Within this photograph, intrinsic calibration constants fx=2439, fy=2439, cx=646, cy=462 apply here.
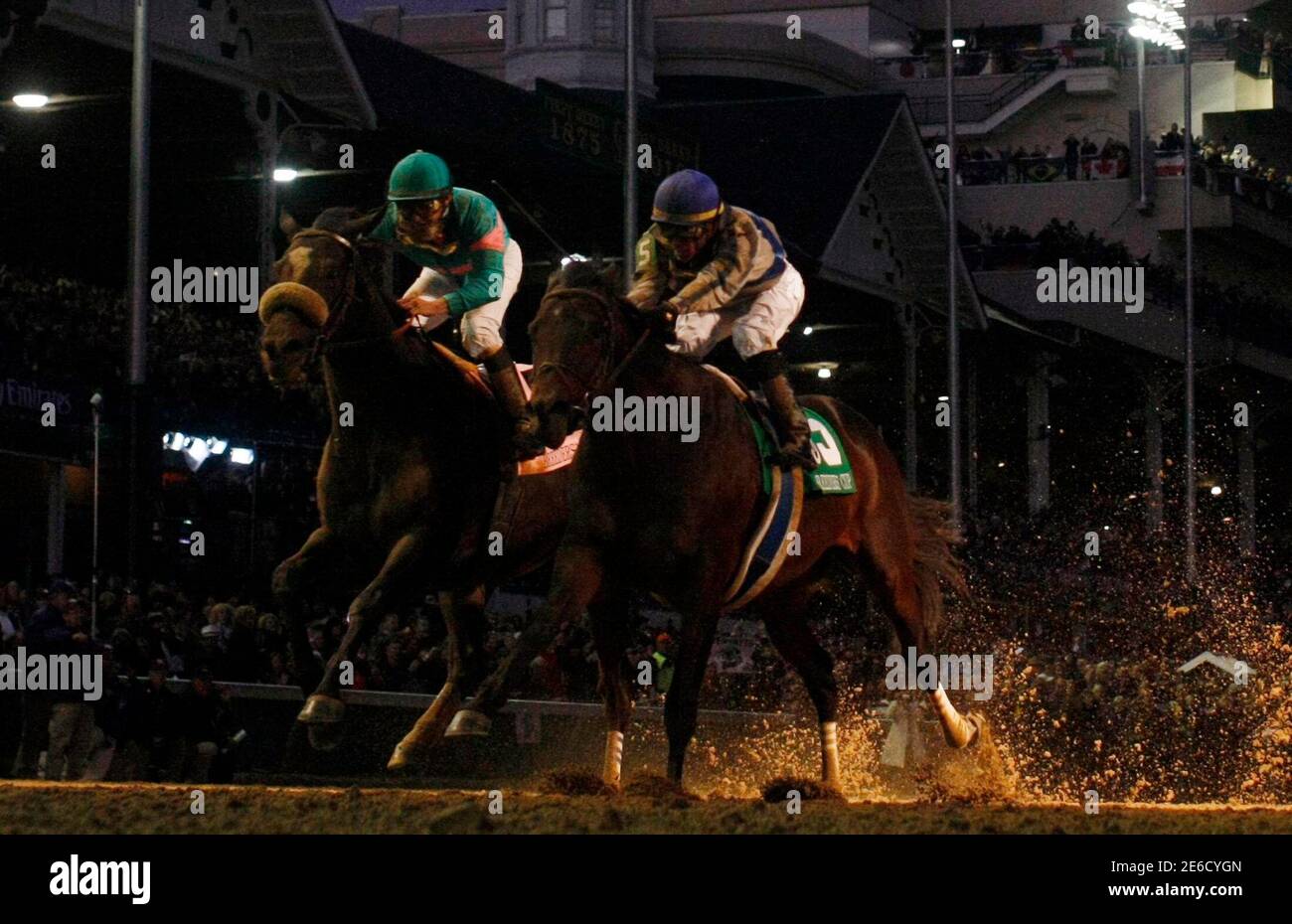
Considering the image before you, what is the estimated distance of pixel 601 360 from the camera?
9.30 metres

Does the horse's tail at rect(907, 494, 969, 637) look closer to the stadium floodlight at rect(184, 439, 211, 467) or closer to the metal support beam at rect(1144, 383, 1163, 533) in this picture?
the stadium floodlight at rect(184, 439, 211, 467)

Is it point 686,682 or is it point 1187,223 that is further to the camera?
point 1187,223

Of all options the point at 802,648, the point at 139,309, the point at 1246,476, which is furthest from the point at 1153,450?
the point at 802,648

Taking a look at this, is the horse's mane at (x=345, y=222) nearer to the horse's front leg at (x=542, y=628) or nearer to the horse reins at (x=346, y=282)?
the horse reins at (x=346, y=282)

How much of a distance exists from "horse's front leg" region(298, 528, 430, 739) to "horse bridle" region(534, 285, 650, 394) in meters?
0.89

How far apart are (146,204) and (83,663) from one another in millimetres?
4422

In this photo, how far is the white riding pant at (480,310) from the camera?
10.3 metres

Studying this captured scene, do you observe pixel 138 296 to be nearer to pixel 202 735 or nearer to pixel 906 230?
pixel 202 735

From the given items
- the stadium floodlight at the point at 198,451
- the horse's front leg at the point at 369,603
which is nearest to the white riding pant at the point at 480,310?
the horse's front leg at the point at 369,603

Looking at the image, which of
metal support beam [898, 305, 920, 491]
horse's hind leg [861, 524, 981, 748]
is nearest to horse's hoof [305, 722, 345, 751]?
horse's hind leg [861, 524, 981, 748]

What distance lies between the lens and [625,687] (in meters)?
10.5

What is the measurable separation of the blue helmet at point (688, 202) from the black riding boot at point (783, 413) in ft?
2.52

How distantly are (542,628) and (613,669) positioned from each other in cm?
137
